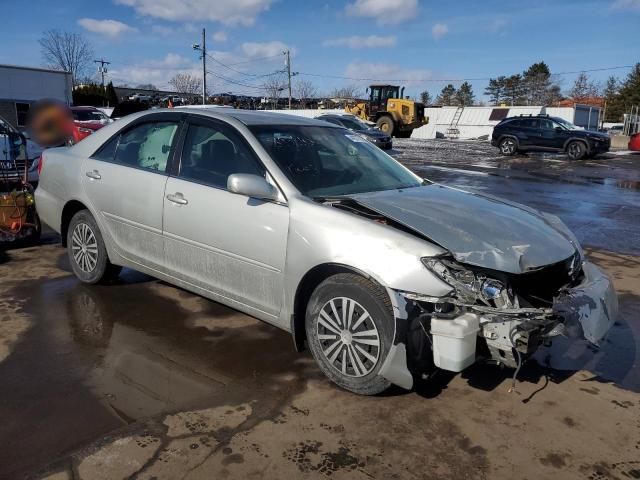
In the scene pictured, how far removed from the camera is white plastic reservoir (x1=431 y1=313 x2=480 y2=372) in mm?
2803

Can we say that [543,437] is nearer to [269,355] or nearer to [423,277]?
[423,277]

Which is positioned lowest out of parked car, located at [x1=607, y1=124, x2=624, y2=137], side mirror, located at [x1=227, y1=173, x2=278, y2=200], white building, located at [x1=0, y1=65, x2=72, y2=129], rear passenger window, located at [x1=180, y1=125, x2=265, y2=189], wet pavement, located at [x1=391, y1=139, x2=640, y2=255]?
wet pavement, located at [x1=391, y1=139, x2=640, y2=255]

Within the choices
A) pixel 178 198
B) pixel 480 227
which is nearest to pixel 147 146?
pixel 178 198

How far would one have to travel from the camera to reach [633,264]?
645cm

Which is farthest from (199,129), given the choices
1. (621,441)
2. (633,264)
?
(633,264)

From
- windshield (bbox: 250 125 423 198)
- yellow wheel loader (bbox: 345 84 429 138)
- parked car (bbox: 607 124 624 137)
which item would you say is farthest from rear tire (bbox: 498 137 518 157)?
windshield (bbox: 250 125 423 198)

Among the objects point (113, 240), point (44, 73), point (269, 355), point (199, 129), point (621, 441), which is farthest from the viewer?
point (44, 73)

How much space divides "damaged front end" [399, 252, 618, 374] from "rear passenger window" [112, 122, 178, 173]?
2.41 meters

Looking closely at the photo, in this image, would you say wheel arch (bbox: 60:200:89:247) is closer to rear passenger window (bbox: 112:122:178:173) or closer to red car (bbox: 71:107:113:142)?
rear passenger window (bbox: 112:122:178:173)

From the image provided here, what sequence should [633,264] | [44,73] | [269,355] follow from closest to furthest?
[269,355], [633,264], [44,73]

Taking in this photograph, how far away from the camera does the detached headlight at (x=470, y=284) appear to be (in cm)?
291

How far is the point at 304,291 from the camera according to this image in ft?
11.2

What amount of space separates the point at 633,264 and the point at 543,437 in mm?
4385

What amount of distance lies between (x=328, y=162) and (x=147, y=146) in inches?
61.0
